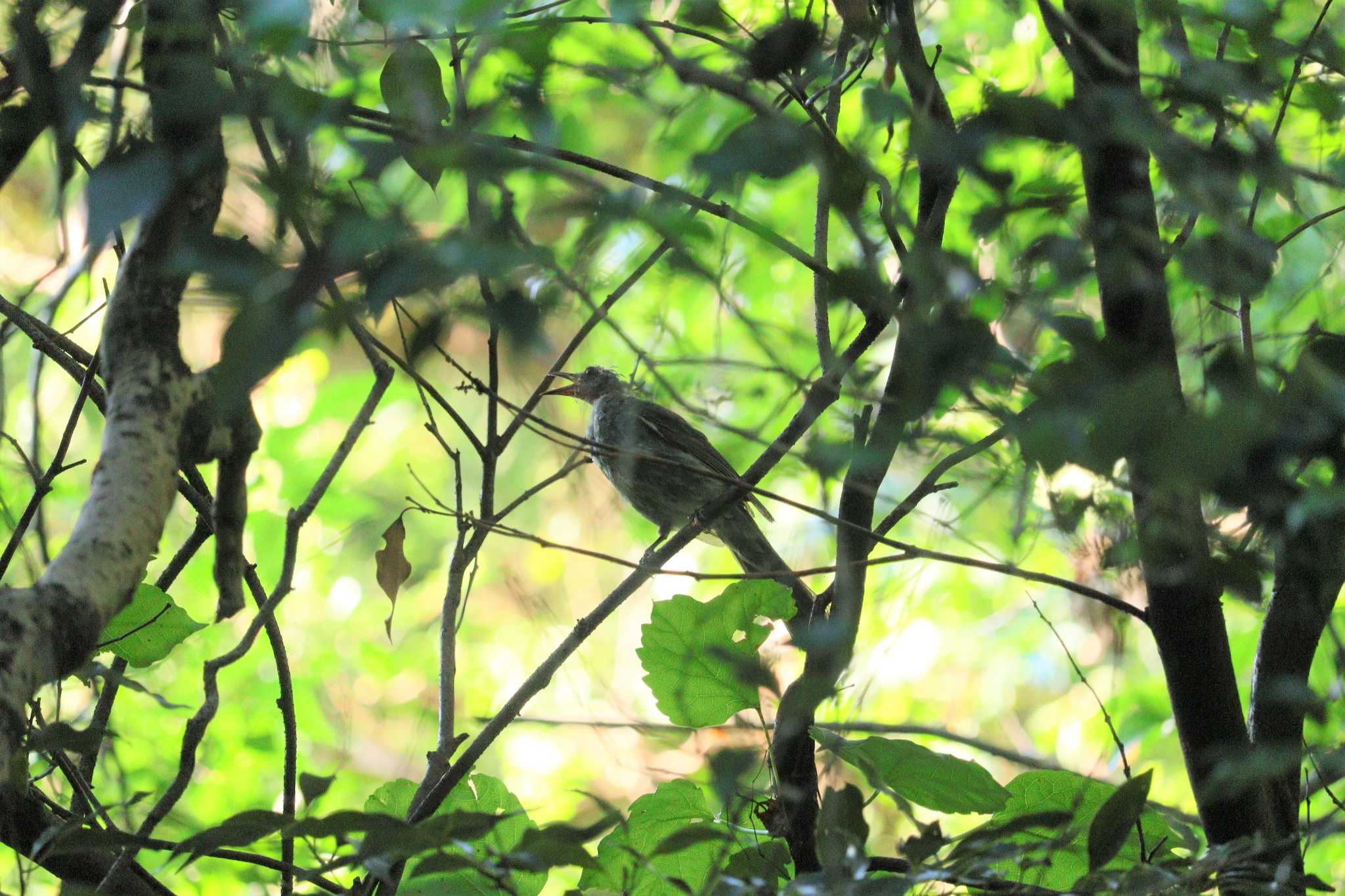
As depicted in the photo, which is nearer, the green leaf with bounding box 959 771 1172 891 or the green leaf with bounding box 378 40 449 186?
the green leaf with bounding box 378 40 449 186

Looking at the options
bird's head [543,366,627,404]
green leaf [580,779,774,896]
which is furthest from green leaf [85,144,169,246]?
bird's head [543,366,627,404]

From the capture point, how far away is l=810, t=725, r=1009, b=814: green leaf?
1.54 meters

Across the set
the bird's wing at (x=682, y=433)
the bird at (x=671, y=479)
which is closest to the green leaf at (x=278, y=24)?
the bird at (x=671, y=479)

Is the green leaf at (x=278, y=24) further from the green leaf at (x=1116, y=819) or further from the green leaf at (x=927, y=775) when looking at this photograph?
the green leaf at (x=1116, y=819)

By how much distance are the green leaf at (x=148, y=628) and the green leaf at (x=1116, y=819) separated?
56.3 inches

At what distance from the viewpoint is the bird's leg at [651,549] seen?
2.72 meters

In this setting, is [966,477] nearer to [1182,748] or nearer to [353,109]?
[1182,748]

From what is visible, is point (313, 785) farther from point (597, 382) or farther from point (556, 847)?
point (597, 382)

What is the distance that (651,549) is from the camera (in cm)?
352

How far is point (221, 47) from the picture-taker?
1486mm

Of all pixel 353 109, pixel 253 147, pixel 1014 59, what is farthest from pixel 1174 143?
pixel 1014 59

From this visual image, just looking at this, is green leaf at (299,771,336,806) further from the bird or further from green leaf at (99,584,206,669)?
the bird

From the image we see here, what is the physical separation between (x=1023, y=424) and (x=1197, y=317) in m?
1.72

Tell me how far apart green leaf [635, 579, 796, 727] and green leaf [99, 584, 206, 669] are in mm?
771
